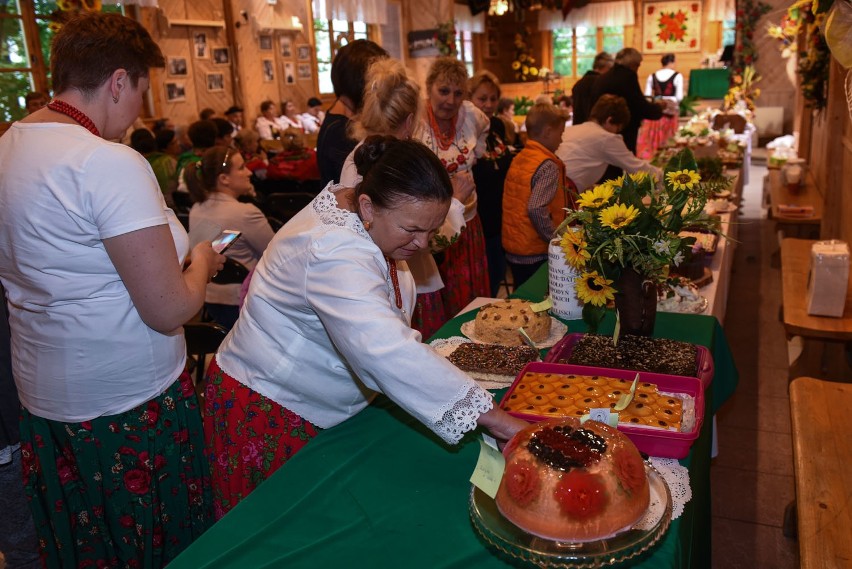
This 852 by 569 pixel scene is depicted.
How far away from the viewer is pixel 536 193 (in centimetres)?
315

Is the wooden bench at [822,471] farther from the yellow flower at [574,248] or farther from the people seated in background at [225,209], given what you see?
the people seated in background at [225,209]

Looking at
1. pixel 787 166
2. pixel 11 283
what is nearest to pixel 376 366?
pixel 11 283

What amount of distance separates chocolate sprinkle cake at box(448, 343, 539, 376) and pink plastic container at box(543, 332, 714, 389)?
0.05m

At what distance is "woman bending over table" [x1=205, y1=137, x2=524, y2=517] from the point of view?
127cm

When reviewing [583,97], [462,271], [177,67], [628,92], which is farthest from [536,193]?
[177,67]

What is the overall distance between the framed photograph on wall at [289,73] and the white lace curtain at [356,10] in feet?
2.90

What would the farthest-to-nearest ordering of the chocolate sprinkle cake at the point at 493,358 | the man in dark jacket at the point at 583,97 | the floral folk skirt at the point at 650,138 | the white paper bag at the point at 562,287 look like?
the floral folk skirt at the point at 650,138 → the man in dark jacket at the point at 583,97 → the white paper bag at the point at 562,287 → the chocolate sprinkle cake at the point at 493,358

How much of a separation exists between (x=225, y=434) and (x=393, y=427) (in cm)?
40

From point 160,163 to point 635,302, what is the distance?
4043mm

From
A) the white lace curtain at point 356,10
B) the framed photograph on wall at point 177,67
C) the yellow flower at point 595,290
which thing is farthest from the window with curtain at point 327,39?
the yellow flower at point 595,290

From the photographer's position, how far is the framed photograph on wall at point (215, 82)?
9.52 meters

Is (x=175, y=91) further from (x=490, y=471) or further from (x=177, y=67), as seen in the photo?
(x=490, y=471)

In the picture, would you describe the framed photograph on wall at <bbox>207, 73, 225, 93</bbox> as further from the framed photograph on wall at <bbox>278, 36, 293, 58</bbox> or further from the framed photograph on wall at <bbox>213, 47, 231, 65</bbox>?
the framed photograph on wall at <bbox>278, 36, 293, 58</bbox>

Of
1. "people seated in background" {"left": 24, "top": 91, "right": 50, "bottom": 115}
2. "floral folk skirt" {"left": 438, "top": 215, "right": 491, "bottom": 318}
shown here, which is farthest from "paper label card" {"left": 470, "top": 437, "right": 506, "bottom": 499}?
"people seated in background" {"left": 24, "top": 91, "right": 50, "bottom": 115}
